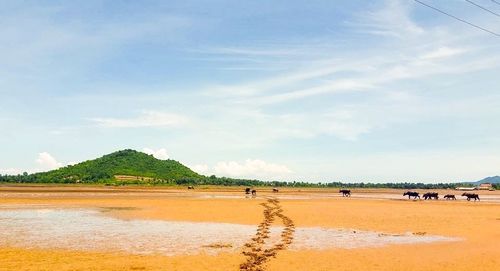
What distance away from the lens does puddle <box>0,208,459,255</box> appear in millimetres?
23438

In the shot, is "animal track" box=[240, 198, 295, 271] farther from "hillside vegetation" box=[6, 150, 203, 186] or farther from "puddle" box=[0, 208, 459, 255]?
"hillside vegetation" box=[6, 150, 203, 186]

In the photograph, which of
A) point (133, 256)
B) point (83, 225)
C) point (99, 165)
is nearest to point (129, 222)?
point (83, 225)

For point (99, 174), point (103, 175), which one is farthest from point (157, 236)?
point (99, 174)

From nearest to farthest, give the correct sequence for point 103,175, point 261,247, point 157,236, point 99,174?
point 261,247, point 157,236, point 103,175, point 99,174

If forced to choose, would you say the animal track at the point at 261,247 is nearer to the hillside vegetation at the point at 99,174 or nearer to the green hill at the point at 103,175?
→ the green hill at the point at 103,175

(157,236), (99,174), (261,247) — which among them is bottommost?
(261,247)

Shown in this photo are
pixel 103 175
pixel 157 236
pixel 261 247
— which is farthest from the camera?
pixel 103 175

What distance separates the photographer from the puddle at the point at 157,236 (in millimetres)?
23438

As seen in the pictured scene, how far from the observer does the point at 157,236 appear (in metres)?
27.2

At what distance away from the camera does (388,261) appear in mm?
20422

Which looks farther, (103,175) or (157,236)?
(103,175)

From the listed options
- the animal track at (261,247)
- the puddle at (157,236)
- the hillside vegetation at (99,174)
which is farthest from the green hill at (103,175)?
the animal track at (261,247)

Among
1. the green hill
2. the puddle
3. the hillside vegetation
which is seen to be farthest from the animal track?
the hillside vegetation

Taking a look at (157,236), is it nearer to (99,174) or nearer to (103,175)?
(103,175)
